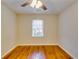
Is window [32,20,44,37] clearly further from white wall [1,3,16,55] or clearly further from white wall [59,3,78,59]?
white wall [59,3,78,59]

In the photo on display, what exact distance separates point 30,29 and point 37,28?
0.47 m

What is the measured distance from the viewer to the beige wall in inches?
281

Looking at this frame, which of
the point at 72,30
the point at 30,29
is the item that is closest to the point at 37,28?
the point at 30,29

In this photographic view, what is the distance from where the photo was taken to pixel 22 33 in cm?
716

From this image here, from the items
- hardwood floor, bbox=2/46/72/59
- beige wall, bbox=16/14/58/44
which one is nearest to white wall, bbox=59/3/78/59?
hardwood floor, bbox=2/46/72/59

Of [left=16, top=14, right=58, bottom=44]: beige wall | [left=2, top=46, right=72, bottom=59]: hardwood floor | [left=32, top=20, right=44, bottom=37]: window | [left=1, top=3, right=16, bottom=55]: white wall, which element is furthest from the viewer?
[left=32, top=20, right=44, bottom=37]: window

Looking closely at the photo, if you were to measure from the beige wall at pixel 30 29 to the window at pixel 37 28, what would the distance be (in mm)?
207

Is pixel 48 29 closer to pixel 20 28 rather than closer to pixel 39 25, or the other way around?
Result: pixel 39 25

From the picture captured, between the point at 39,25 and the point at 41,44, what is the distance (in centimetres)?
125

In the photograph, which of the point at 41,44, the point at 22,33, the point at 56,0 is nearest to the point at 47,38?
the point at 41,44

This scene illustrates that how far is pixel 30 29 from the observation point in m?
7.21

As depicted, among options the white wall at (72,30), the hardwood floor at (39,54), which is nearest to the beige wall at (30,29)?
the hardwood floor at (39,54)

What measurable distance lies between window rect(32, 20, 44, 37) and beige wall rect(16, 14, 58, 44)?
21 centimetres

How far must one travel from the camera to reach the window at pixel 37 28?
7285mm
